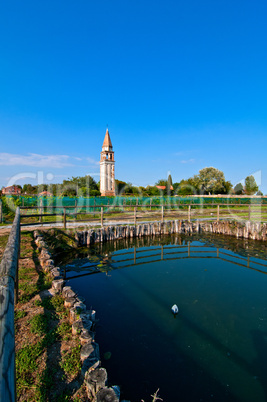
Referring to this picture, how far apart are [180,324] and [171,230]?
35.2ft

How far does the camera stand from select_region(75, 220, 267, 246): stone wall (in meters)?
11.5

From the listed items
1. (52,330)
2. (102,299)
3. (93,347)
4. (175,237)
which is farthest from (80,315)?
(175,237)

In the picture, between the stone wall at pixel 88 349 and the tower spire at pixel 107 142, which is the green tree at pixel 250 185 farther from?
the stone wall at pixel 88 349

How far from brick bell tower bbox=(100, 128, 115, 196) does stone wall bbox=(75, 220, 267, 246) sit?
47.4m

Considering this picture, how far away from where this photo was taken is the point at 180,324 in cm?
446

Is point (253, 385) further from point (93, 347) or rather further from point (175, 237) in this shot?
point (175, 237)

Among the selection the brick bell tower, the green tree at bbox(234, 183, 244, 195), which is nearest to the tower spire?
the brick bell tower

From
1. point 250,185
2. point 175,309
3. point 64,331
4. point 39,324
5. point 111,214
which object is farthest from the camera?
point 250,185

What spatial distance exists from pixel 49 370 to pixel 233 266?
7.60m

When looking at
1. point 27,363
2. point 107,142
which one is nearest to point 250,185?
point 107,142

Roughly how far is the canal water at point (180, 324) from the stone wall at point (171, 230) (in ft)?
8.04

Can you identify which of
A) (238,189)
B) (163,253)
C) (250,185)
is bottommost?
(163,253)

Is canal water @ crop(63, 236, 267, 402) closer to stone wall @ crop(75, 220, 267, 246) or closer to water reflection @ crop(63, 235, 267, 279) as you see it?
water reflection @ crop(63, 235, 267, 279)

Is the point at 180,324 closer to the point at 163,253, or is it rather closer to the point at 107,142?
the point at 163,253
